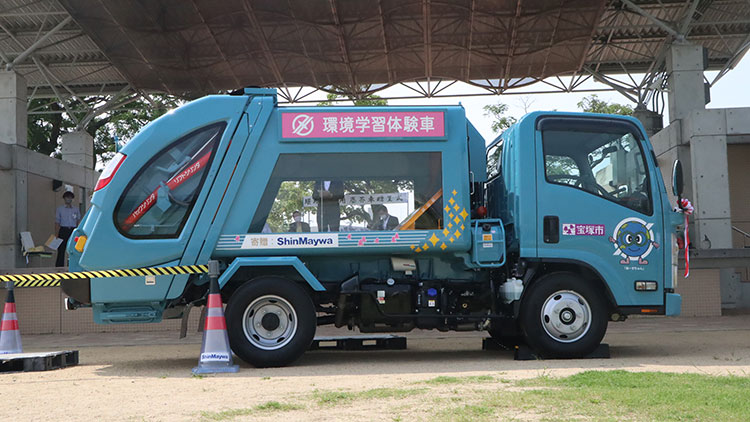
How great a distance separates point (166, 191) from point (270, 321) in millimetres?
1855

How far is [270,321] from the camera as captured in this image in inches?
332

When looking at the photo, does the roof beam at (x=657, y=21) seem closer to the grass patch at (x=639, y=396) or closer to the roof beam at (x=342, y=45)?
the roof beam at (x=342, y=45)

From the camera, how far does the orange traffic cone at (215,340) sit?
7.95 meters

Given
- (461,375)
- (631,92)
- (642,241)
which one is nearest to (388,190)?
(461,375)

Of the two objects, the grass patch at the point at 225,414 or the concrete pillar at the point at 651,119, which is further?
the concrete pillar at the point at 651,119

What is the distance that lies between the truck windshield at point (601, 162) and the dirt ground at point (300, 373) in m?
1.92

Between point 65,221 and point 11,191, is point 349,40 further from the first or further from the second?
point 11,191

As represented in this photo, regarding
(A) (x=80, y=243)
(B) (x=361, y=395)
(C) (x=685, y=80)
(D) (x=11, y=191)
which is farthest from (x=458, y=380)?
(C) (x=685, y=80)

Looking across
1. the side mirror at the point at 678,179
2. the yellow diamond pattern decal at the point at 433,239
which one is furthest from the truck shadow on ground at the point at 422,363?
the side mirror at the point at 678,179

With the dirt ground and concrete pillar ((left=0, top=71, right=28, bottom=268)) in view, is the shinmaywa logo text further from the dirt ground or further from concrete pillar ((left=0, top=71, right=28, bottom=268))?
concrete pillar ((left=0, top=71, right=28, bottom=268))

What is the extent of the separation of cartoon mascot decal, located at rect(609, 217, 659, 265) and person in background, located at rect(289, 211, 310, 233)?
3.52m

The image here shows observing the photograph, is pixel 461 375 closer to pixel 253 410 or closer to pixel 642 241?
pixel 253 410

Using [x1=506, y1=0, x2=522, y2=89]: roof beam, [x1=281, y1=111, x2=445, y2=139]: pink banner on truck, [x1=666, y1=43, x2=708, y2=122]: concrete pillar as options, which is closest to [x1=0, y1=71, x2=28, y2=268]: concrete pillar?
[x1=281, y1=111, x2=445, y2=139]: pink banner on truck

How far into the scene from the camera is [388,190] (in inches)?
343
